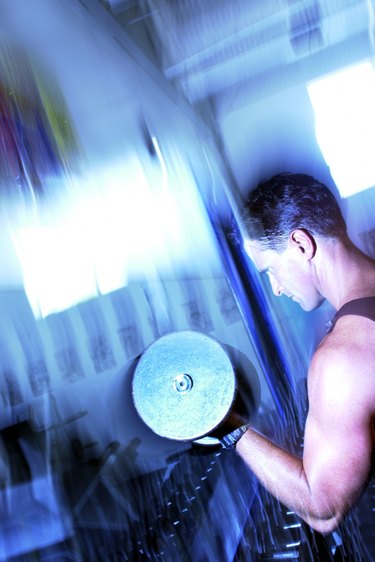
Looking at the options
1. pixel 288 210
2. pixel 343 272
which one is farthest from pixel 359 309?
pixel 288 210

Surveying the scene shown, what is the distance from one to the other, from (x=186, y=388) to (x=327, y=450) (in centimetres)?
25

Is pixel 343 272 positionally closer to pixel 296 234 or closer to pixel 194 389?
pixel 296 234

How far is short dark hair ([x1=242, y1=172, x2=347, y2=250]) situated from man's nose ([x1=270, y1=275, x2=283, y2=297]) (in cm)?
6

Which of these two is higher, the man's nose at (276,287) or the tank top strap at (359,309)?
the man's nose at (276,287)

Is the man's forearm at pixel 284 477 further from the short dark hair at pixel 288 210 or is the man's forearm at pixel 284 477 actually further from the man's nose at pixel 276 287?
the short dark hair at pixel 288 210

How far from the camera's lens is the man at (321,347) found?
2.51 feet

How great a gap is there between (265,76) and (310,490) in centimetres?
74

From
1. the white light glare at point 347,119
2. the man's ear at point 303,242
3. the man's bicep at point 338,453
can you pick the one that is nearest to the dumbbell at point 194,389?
the man's bicep at point 338,453

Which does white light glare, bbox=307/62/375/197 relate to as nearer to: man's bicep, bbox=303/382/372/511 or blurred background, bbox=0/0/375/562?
blurred background, bbox=0/0/375/562

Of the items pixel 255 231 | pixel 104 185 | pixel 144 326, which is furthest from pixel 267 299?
pixel 104 185

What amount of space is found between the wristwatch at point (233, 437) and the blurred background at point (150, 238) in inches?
1.3

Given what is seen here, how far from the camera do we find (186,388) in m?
0.83

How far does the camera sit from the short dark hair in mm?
860

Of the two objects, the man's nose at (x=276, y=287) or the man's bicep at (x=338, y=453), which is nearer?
the man's bicep at (x=338, y=453)
